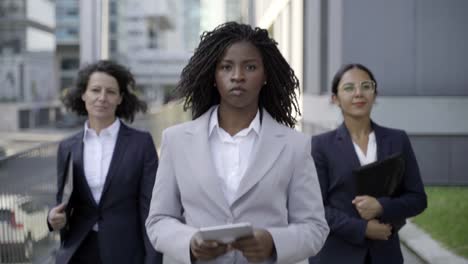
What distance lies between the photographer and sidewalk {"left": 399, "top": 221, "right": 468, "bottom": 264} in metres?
6.94

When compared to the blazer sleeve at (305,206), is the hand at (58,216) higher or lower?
lower

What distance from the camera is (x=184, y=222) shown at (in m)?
2.51

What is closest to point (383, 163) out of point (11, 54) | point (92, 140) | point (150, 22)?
point (92, 140)

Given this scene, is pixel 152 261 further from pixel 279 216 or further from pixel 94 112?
pixel 279 216

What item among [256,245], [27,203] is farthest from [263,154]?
[27,203]

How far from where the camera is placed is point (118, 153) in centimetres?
397

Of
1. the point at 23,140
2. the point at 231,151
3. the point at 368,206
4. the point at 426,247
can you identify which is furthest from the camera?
the point at 23,140

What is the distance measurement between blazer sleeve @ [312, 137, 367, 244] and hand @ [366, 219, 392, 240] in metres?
0.02

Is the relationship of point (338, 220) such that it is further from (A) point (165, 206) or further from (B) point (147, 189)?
(A) point (165, 206)

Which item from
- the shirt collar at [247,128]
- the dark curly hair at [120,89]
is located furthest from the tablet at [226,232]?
the dark curly hair at [120,89]

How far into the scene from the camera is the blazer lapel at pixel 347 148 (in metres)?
3.68

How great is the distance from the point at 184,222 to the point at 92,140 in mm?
1706

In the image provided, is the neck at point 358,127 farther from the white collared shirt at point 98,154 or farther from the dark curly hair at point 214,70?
the white collared shirt at point 98,154

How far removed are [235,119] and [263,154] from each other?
18 centimetres
